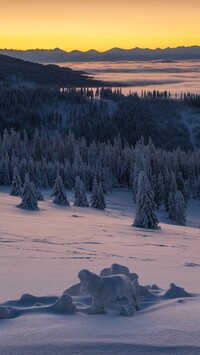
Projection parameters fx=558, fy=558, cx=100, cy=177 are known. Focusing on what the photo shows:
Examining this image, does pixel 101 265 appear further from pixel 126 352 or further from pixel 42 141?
pixel 42 141

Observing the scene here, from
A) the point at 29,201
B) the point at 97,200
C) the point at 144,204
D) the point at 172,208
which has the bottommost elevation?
the point at 172,208

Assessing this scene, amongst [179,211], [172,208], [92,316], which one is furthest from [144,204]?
[92,316]

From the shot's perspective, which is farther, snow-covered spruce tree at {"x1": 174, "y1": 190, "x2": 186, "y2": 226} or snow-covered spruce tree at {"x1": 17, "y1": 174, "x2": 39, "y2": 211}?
snow-covered spruce tree at {"x1": 174, "y1": 190, "x2": 186, "y2": 226}

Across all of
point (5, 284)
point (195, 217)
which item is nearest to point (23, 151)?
point (195, 217)

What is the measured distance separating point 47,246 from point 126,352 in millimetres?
9782

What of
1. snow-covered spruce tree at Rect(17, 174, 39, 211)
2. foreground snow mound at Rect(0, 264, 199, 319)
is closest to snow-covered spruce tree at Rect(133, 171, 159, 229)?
snow-covered spruce tree at Rect(17, 174, 39, 211)

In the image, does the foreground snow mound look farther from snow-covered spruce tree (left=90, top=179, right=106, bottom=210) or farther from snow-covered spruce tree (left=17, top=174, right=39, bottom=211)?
snow-covered spruce tree (left=90, top=179, right=106, bottom=210)

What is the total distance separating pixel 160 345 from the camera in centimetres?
519

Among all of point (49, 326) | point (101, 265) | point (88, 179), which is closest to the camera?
point (49, 326)

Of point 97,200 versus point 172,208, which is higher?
point 97,200

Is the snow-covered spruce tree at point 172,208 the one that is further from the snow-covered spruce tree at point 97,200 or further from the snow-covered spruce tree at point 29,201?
the snow-covered spruce tree at point 29,201

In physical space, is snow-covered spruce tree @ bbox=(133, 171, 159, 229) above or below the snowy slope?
below

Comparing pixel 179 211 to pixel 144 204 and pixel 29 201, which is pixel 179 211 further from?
pixel 29 201

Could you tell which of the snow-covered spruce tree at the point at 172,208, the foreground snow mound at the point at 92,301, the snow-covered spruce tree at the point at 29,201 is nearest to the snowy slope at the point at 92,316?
the foreground snow mound at the point at 92,301
